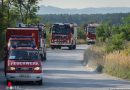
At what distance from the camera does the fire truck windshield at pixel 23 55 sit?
29.4 meters

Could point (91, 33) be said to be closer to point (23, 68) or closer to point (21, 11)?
point (21, 11)

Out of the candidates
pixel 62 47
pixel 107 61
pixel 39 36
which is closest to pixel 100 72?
pixel 107 61

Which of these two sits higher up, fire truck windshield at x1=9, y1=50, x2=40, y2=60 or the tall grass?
fire truck windshield at x1=9, y1=50, x2=40, y2=60

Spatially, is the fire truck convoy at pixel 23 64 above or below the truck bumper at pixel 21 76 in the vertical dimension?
above

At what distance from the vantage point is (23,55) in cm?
2969

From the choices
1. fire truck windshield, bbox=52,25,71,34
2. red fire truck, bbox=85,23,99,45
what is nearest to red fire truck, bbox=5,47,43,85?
fire truck windshield, bbox=52,25,71,34

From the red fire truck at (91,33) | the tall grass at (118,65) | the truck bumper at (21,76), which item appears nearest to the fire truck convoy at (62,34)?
the red fire truck at (91,33)

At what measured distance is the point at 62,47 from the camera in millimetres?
84000

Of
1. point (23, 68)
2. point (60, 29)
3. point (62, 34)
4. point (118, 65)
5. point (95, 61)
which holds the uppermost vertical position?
point (23, 68)

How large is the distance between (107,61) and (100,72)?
849 millimetres

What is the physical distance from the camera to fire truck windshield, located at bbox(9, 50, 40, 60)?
29.4 meters

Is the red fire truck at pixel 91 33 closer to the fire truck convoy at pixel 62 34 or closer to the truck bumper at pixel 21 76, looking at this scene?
the fire truck convoy at pixel 62 34

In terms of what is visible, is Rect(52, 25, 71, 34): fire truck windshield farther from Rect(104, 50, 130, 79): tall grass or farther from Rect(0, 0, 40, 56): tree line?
Rect(104, 50, 130, 79): tall grass

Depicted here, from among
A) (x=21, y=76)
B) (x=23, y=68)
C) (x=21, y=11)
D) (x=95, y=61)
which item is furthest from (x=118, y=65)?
(x=21, y=11)
